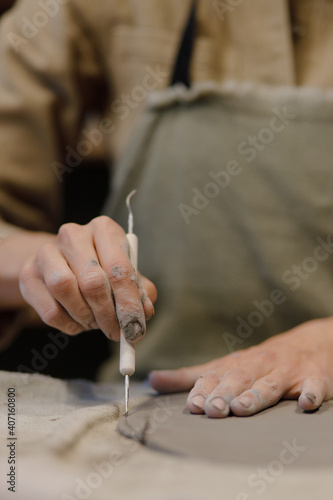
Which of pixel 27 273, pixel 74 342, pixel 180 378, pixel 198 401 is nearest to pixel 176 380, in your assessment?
pixel 180 378

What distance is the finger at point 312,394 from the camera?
453mm

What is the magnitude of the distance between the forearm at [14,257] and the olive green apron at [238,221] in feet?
0.57

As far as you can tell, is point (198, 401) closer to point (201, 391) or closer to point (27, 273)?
point (201, 391)

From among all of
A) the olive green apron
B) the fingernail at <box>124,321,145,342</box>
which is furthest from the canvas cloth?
the fingernail at <box>124,321,145,342</box>

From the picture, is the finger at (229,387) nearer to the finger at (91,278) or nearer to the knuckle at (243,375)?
the knuckle at (243,375)

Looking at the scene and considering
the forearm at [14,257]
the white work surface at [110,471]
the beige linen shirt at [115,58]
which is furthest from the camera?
the beige linen shirt at [115,58]

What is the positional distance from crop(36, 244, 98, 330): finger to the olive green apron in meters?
0.23

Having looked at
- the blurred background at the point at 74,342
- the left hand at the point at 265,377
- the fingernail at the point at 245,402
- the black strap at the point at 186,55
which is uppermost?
the black strap at the point at 186,55

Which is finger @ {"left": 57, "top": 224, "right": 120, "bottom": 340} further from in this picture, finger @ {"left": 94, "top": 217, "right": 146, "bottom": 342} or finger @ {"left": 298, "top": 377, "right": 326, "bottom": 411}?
finger @ {"left": 298, "top": 377, "right": 326, "bottom": 411}

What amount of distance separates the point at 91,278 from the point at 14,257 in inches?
9.5

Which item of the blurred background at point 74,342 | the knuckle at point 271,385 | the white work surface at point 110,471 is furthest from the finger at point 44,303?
the blurred background at point 74,342

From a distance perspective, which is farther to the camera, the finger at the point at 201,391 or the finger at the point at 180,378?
the finger at the point at 180,378

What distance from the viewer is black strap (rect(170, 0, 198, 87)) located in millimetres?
780

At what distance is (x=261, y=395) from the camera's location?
461 mm
